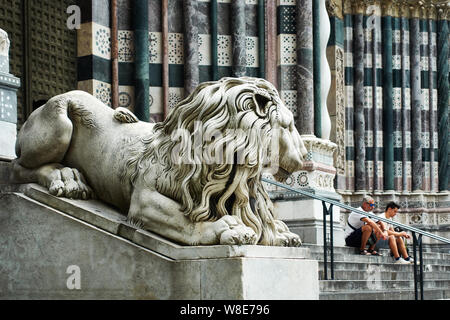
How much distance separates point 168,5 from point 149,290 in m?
7.61

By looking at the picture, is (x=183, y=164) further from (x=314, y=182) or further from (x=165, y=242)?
(x=314, y=182)

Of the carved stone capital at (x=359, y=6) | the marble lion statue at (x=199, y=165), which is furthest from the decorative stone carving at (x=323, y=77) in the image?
the marble lion statue at (x=199, y=165)

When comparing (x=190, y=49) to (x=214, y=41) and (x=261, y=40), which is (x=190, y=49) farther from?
(x=261, y=40)

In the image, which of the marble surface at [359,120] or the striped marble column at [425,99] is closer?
the marble surface at [359,120]

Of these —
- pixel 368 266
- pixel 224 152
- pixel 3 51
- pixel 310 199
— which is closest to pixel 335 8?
pixel 310 199

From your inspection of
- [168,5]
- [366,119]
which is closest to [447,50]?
[366,119]

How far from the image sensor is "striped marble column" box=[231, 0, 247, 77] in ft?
41.5

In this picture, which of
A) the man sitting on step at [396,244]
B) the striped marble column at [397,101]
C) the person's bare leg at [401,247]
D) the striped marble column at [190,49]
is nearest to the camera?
the man sitting on step at [396,244]

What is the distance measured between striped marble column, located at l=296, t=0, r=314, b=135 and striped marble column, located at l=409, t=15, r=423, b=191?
665 centimetres

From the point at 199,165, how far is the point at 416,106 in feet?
47.4

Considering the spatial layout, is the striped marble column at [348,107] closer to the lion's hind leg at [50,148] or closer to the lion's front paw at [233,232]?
the lion's hind leg at [50,148]

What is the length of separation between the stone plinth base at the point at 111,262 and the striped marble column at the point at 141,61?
5513mm

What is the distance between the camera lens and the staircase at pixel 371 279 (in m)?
8.52

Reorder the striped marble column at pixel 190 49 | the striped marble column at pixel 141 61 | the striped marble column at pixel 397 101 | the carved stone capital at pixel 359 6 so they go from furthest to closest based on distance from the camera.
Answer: the striped marble column at pixel 397 101, the carved stone capital at pixel 359 6, the striped marble column at pixel 190 49, the striped marble column at pixel 141 61
